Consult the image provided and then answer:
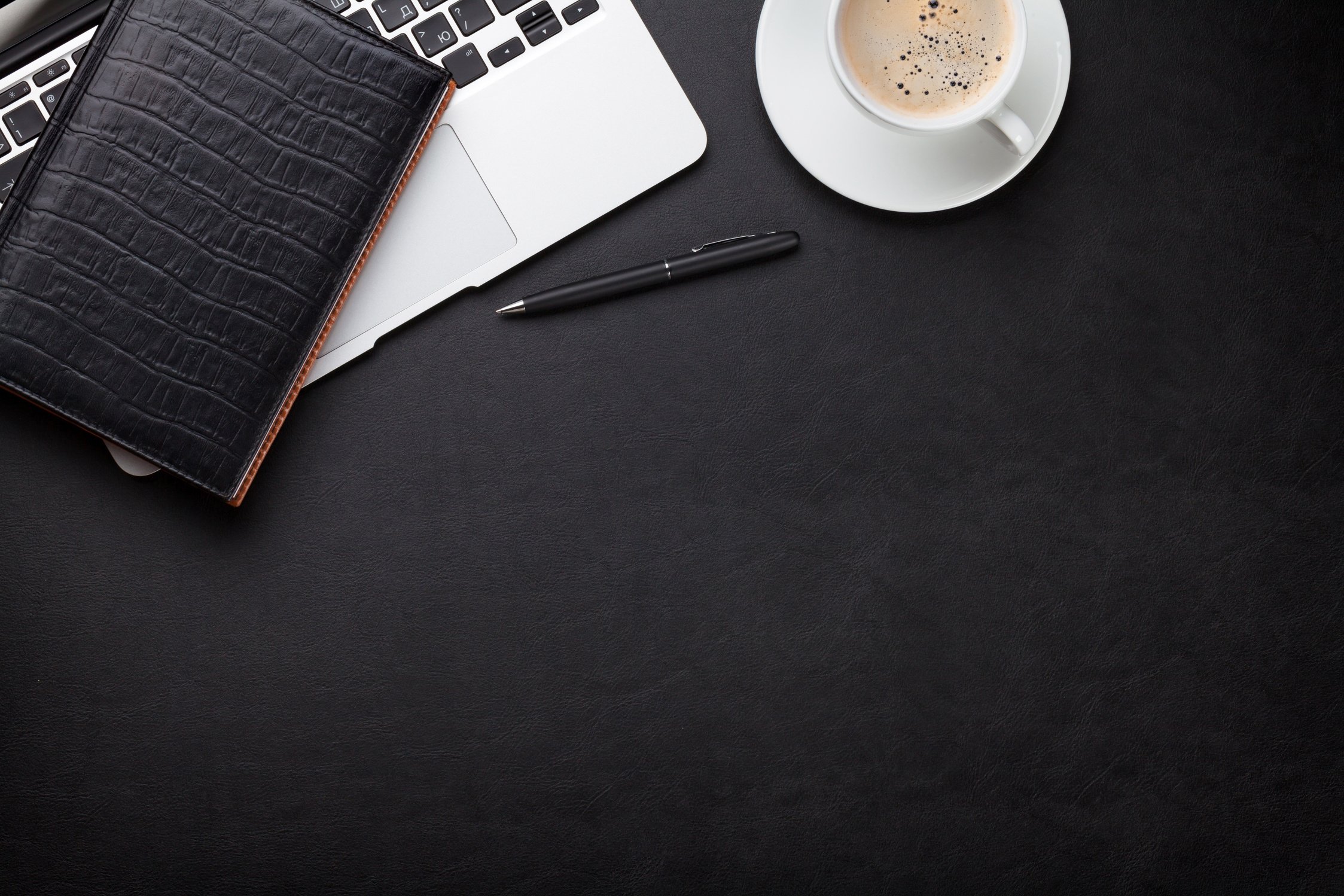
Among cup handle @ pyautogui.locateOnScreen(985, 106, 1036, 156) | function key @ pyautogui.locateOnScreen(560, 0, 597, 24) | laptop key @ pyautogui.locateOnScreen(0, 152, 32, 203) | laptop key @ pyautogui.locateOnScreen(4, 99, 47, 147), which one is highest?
laptop key @ pyautogui.locateOnScreen(4, 99, 47, 147)

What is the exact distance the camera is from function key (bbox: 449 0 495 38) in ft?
2.46

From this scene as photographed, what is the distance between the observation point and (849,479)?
80cm

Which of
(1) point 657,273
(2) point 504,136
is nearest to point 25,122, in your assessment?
(2) point 504,136

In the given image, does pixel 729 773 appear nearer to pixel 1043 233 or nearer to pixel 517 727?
pixel 517 727

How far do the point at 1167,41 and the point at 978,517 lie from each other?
0.46m

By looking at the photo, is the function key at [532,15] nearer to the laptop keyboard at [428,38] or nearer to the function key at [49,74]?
the laptop keyboard at [428,38]

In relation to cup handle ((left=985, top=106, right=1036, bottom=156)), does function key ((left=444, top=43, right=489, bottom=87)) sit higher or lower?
higher

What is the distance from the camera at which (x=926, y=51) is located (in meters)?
0.71

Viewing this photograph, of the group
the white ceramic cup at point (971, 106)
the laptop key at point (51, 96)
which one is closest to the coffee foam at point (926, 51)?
the white ceramic cup at point (971, 106)

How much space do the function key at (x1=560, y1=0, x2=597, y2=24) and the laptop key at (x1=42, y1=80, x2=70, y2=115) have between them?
0.42 m

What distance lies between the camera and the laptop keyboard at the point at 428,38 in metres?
0.74

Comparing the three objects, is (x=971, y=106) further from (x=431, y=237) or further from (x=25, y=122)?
(x=25, y=122)

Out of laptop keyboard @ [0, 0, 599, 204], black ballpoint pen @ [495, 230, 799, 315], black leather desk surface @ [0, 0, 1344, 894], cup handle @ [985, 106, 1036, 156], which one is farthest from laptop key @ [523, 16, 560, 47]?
cup handle @ [985, 106, 1036, 156]

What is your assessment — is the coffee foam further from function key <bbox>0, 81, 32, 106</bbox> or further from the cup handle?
function key <bbox>0, 81, 32, 106</bbox>
